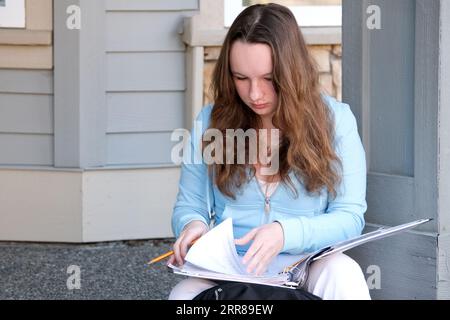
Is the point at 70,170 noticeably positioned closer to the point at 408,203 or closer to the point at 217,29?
the point at 217,29

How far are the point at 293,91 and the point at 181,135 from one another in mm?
3106

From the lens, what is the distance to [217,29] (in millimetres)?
5625

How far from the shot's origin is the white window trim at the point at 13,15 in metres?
5.45

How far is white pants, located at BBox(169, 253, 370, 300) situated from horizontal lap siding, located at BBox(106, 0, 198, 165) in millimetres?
3234

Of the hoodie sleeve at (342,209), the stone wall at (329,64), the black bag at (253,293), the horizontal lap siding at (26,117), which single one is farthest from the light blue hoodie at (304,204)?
the stone wall at (329,64)

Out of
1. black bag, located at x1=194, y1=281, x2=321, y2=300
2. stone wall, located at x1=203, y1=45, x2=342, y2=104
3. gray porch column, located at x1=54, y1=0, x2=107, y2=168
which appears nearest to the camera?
black bag, located at x1=194, y1=281, x2=321, y2=300

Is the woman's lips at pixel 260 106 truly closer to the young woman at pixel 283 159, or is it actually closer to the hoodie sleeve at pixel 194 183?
the young woman at pixel 283 159

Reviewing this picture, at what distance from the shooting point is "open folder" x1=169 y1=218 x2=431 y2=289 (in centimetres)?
230

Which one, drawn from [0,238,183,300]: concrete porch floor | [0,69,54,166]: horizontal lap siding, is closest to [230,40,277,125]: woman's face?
[0,238,183,300]: concrete porch floor

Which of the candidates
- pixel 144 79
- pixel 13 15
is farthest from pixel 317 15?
pixel 13 15

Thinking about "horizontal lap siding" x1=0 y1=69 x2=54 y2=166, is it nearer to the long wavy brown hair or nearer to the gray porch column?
the gray porch column

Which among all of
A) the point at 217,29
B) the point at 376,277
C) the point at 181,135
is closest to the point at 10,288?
the point at 181,135

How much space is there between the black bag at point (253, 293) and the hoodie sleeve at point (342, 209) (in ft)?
0.70

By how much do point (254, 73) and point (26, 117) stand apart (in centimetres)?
323
